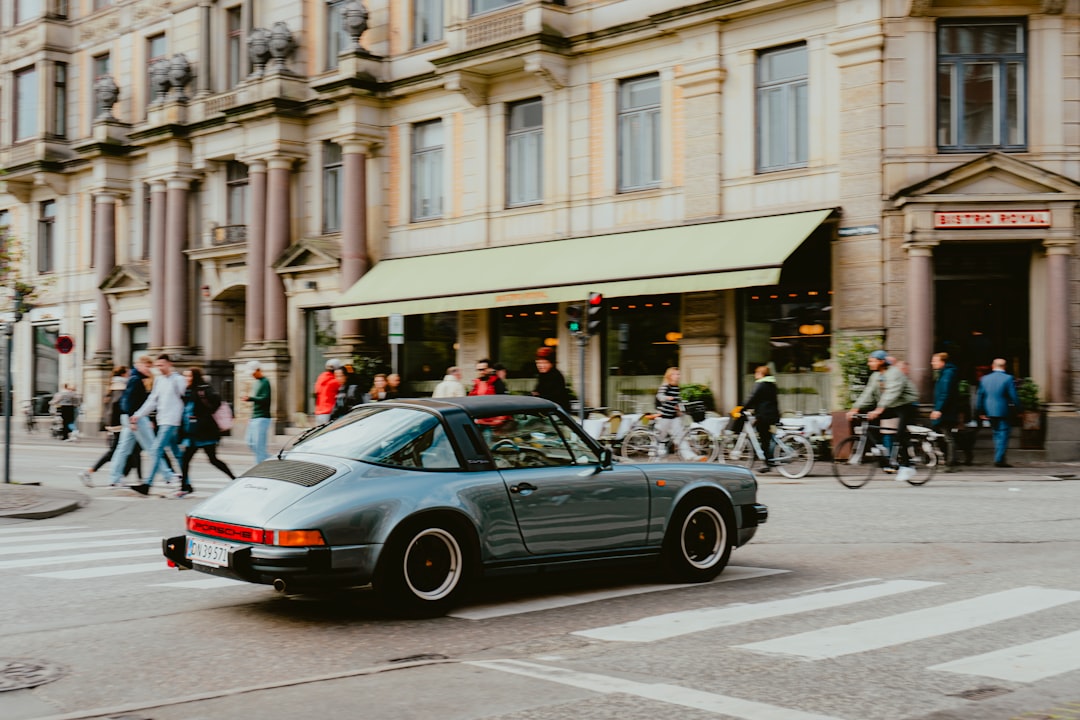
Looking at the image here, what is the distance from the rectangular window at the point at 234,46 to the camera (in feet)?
114

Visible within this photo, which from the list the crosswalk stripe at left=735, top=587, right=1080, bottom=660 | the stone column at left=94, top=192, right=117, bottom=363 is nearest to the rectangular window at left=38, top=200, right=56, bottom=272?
the stone column at left=94, top=192, right=117, bottom=363

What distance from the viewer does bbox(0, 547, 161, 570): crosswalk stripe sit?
10242 mm

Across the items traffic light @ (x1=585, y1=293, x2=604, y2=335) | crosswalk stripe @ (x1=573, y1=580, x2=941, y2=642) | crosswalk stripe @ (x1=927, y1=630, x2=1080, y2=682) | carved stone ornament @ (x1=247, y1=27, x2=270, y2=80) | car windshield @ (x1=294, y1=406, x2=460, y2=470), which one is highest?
carved stone ornament @ (x1=247, y1=27, x2=270, y2=80)

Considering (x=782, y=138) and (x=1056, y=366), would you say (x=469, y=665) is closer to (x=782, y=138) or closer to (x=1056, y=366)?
(x=1056, y=366)

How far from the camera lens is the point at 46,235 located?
139ft

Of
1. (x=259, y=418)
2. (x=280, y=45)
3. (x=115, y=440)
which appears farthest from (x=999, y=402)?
(x=280, y=45)

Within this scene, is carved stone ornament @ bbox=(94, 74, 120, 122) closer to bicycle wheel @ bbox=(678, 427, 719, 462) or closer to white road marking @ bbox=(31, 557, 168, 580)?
bicycle wheel @ bbox=(678, 427, 719, 462)

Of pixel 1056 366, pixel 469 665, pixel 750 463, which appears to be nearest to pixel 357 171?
pixel 750 463

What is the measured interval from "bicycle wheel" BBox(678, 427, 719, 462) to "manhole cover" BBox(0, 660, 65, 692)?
49.6 feet

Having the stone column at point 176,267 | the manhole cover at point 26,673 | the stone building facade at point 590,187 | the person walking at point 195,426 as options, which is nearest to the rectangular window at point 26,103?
the stone building facade at point 590,187

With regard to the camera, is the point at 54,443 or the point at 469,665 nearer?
the point at 469,665

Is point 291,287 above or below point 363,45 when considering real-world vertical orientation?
below

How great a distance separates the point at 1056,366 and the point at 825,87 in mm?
6391

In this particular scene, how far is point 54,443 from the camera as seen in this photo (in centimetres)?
3519
